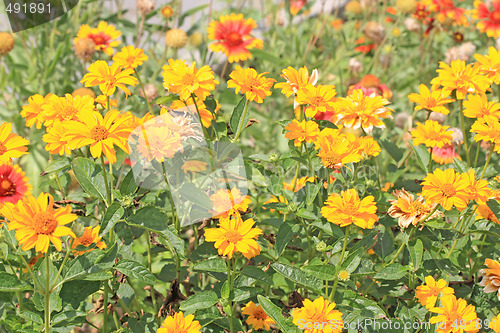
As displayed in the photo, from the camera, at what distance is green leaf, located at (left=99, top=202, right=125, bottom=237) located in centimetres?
85

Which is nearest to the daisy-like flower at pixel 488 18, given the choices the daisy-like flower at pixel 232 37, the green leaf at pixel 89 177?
the daisy-like flower at pixel 232 37

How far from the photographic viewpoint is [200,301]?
3.12 ft

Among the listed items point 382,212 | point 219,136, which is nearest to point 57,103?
point 219,136

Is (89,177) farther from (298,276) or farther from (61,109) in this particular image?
(298,276)

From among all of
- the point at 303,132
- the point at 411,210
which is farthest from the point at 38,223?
the point at 411,210

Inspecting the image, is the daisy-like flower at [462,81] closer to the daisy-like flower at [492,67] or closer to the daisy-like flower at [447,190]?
the daisy-like flower at [492,67]

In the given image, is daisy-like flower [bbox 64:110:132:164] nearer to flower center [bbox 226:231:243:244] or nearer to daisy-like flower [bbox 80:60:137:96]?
daisy-like flower [bbox 80:60:137:96]

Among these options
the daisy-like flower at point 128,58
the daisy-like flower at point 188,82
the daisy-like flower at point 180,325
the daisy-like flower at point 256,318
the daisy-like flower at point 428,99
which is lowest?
the daisy-like flower at point 256,318

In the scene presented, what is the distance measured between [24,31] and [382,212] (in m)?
1.92

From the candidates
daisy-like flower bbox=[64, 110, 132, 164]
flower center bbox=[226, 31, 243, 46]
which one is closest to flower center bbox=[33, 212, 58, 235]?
daisy-like flower bbox=[64, 110, 132, 164]

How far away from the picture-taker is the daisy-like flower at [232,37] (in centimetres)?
182

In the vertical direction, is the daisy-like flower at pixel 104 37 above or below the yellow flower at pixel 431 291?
above

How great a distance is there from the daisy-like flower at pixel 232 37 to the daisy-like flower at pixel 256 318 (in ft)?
3.31

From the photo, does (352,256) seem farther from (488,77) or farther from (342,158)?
(488,77)
